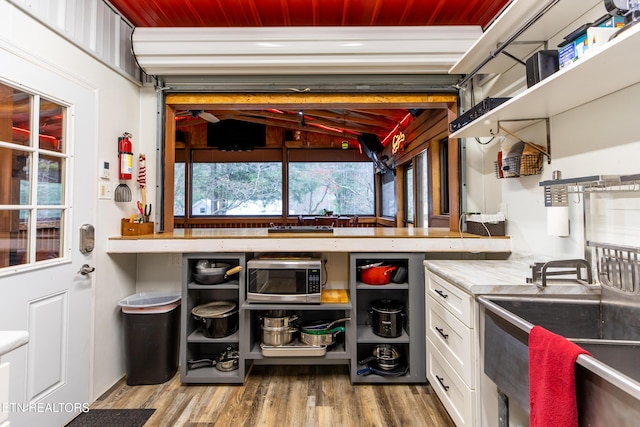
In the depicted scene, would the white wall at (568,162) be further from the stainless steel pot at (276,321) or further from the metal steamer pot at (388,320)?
the stainless steel pot at (276,321)

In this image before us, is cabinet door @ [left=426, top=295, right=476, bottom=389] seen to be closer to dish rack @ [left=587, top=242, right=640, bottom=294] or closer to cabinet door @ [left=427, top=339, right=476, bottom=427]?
cabinet door @ [left=427, top=339, right=476, bottom=427]

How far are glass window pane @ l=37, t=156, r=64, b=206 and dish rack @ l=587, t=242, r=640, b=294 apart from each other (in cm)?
293

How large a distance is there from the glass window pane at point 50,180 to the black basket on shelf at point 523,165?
292 cm

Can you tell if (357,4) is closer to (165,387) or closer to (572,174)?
(572,174)

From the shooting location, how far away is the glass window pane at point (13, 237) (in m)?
1.50

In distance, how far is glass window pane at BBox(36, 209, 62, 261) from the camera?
5.51ft

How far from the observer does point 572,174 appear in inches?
64.7

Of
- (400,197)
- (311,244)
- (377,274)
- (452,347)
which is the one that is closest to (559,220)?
(452,347)

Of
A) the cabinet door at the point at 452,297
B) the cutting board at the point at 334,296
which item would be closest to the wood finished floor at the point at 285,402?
the cutting board at the point at 334,296

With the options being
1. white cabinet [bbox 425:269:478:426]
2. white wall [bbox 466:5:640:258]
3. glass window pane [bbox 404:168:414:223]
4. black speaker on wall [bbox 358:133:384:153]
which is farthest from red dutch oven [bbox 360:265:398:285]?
black speaker on wall [bbox 358:133:384:153]

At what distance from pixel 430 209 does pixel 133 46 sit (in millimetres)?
3369

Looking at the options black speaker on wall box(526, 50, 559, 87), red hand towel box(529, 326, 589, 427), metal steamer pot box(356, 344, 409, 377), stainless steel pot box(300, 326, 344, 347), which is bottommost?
metal steamer pot box(356, 344, 409, 377)

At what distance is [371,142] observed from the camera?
5.45 metres

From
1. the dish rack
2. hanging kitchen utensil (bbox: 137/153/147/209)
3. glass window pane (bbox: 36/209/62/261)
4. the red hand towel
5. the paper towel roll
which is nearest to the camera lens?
the red hand towel
